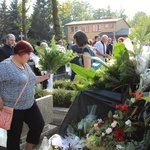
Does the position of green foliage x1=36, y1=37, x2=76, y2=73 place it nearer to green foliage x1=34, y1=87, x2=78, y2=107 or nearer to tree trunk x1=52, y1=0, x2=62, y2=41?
green foliage x1=34, y1=87, x2=78, y2=107

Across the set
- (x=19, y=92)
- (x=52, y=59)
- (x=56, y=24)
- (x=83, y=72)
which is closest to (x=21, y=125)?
(x=19, y=92)

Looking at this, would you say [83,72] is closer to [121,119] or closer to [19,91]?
[121,119]

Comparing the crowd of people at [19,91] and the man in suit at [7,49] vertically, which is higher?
the man in suit at [7,49]

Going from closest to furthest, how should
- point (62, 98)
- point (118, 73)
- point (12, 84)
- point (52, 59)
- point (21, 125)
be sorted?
point (118, 73)
point (12, 84)
point (21, 125)
point (52, 59)
point (62, 98)

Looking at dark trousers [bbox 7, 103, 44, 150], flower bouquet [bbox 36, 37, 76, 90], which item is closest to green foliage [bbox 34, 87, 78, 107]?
flower bouquet [bbox 36, 37, 76, 90]

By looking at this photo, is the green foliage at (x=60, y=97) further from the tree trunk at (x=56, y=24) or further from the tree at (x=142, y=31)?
the tree trunk at (x=56, y=24)

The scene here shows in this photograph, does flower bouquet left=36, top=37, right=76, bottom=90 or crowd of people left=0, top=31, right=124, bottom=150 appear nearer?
A: crowd of people left=0, top=31, right=124, bottom=150

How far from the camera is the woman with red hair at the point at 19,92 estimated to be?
2.99 metres

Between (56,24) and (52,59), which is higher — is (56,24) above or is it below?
above

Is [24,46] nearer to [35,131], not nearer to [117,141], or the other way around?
[35,131]

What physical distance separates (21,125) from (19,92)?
1.48 feet

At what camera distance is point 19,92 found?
3.05 m

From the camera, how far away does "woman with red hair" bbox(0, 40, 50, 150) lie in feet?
9.80

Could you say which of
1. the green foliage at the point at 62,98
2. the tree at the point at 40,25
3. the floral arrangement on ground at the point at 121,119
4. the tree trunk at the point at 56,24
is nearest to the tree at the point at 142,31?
the floral arrangement on ground at the point at 121,119
